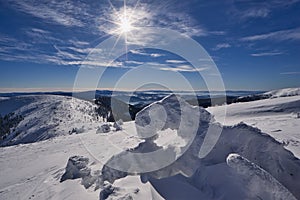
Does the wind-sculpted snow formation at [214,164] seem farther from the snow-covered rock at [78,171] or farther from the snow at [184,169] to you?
the snow-covered rock at [78,171]

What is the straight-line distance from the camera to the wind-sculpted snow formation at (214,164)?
5035 millimetres

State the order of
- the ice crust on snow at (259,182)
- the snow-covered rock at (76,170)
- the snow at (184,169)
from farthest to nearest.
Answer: the snow-covered rock at (76,170) → the snow at (184,169) → the ice crust on snow at (259,182)

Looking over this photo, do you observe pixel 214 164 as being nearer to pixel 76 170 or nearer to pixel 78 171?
pixel 78 171

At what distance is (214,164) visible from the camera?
21.9 feet

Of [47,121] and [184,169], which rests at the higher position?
[184,169]

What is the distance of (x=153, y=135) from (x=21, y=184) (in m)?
6.22

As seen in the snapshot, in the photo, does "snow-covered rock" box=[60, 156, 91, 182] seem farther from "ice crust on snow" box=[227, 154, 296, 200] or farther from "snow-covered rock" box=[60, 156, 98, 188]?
"ice crust on snow" box=[227, 154, 296, 200]

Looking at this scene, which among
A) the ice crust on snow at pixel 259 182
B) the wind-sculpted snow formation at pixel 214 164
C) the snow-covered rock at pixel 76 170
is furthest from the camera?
the snow-covered rock at pixel 76 170

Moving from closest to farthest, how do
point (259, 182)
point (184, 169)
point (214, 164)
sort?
point (259, 182), point (214, 164), point (184, 169)

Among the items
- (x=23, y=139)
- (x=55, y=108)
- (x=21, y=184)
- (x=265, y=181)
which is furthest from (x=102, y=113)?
(x=265, y=181)

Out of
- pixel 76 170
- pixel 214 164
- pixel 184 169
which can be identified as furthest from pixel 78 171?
pixel 214 164

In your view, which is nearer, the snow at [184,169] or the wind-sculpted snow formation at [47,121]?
the snow at [184,169]

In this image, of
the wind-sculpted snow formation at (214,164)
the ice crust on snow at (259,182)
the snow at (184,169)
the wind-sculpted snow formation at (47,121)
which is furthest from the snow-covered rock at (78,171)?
the wind-sculpted snow formation at (47,121)

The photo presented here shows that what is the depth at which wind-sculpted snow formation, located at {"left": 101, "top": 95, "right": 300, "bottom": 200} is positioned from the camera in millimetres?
5035
